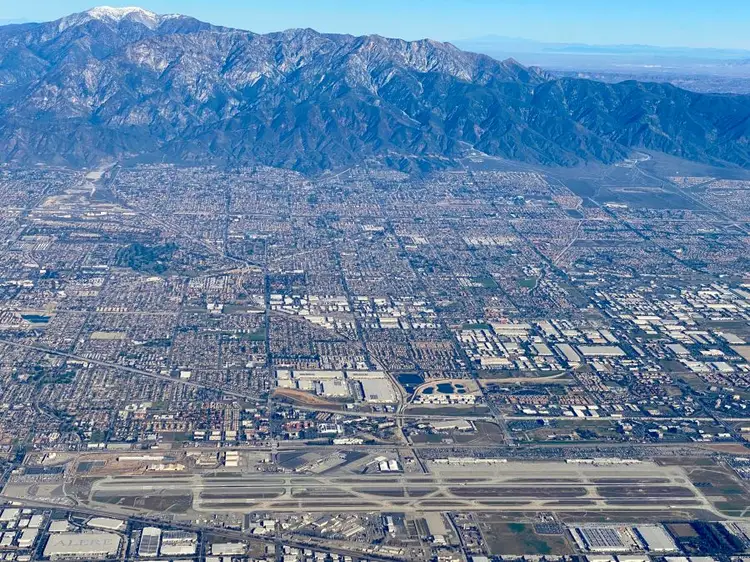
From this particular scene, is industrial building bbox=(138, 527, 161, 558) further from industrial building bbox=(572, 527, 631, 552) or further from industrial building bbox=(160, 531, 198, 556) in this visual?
industrial building bbox=(572, 527, 631, 552)

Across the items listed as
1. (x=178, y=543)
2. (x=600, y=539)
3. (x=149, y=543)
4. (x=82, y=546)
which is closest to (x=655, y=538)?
(x=600, y=539)

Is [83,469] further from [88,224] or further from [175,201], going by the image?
[175,201]

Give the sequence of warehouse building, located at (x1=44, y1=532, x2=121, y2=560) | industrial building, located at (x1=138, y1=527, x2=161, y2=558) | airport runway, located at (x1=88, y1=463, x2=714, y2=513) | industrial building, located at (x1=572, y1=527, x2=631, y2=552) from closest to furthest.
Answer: warehouse building, located at (x1=44, y1=532, x2=121, y2=560), industrial building, located at (x1=138, y1=527, x2=161, y2=558), industrial building, located at (x1=572, y1=527, x2=631, y2=552), airport runway, located at (x1=88, y1=463, x2=714, y2=513)

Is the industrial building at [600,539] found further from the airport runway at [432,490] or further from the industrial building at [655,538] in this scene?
the airport runway at [432,490]

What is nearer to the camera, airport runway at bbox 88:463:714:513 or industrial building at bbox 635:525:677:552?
industrial building at bbox 635:525:677:552

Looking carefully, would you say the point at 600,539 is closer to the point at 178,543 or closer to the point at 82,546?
the point at 178,543

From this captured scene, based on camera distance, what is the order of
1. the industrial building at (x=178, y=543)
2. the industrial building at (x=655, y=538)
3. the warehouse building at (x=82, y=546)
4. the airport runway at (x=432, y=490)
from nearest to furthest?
the warehouse building at (x=82, y=546) → the industrial building at (x=178, y=543) → the industrial building at (x=655, y=538) → the airport runway at (x=432, y=490)

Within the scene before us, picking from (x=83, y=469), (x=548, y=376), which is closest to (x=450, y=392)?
(x=548, y=376)

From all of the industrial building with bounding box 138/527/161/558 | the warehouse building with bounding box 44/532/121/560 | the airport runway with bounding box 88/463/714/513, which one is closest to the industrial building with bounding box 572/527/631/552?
the airport runway with bounding box 88/463/714/513

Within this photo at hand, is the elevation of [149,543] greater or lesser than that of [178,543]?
greater

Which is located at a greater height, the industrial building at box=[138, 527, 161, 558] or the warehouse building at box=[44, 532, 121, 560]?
the warehouse building at box=[44, 532, 121, 560]

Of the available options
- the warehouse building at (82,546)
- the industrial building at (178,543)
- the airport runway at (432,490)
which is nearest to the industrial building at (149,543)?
the industrial building at (178,543)
